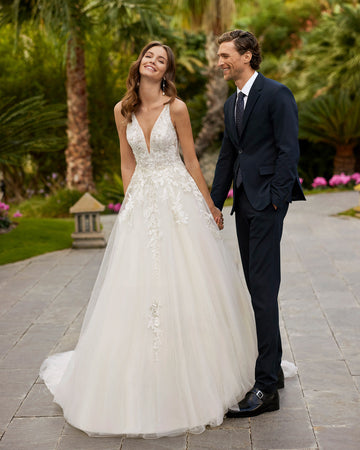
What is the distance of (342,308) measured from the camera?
18.4 feet

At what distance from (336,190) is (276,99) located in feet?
38.6

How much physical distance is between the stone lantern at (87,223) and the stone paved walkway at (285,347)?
255 mm

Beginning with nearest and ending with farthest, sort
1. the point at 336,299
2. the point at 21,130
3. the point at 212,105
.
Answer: the point at 336,299
the point at 21,130
the point at 212,105

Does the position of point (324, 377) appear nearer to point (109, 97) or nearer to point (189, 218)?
point (189, 218)

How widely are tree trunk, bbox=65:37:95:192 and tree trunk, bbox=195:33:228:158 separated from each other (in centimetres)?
413

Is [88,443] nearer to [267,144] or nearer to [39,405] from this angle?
[39,405]

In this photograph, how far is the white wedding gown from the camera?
3.30 meters

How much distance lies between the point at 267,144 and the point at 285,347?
1868 millimetres

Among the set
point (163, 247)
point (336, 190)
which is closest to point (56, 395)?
point (163, 247)

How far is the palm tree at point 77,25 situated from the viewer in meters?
11.7

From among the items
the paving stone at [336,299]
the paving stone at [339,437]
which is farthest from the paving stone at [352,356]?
the paving stone at [336,299]

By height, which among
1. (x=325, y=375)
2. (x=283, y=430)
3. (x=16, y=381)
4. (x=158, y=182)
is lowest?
(x=16, y=381)

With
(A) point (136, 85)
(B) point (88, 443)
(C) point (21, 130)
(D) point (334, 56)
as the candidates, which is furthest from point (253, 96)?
(D) point (334, 56)

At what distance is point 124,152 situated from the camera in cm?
385
